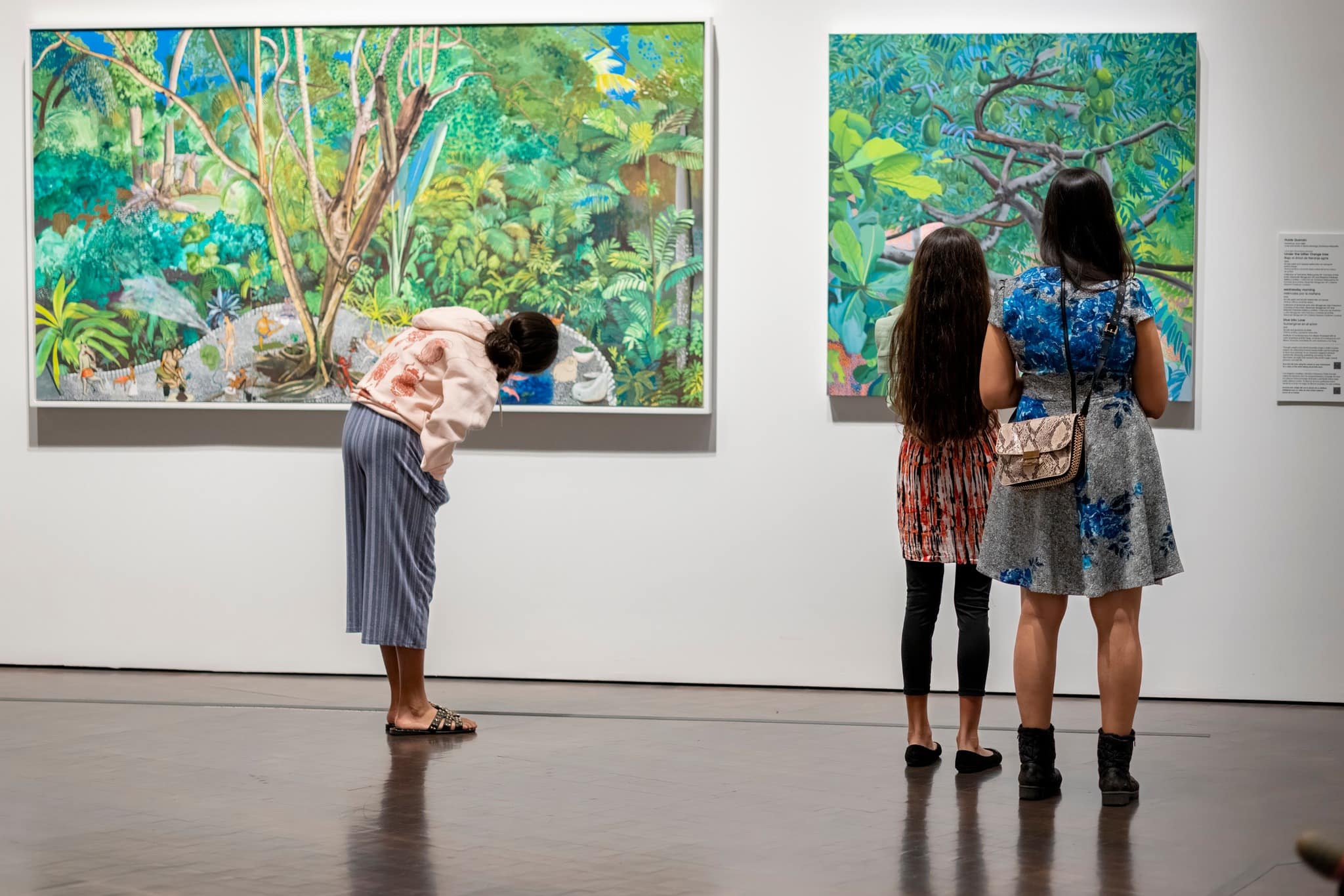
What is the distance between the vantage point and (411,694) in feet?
14.2

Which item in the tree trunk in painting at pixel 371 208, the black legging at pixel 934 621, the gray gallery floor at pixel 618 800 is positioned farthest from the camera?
the tree trunk in painting at pixel 371 208

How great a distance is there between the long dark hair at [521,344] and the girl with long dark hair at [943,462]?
1.05 meters

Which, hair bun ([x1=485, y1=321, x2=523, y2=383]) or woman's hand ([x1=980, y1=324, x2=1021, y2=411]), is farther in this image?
hair bun ([x1=485, y1=321, x2=523, y2=383])

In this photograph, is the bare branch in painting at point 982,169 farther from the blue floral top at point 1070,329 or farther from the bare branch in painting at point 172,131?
the bare branch in painting at point 172,131

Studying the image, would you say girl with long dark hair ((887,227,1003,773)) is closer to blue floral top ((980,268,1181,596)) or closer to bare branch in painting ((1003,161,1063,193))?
blue floral top ((980,268,1181,596))

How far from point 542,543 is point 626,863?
242cm

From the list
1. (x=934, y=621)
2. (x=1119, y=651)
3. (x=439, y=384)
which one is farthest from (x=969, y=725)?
(x=439, y=384)

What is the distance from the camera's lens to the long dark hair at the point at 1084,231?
3465 mm

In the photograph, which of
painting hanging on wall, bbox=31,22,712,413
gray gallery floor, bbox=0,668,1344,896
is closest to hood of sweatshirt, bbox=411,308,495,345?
painting hanging on wall, bbox=31,22,712,413

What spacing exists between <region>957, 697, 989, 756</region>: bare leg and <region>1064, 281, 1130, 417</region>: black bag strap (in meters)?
0.92

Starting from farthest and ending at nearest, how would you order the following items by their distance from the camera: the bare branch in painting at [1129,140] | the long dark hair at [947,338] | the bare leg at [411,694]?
the bare branch in painting at [1129,140]
the bare leg at [411,694]
the long dark hair at [947,338]

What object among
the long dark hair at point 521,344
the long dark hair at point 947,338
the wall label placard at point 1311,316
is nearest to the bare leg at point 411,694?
the long dark hair at point 521,344

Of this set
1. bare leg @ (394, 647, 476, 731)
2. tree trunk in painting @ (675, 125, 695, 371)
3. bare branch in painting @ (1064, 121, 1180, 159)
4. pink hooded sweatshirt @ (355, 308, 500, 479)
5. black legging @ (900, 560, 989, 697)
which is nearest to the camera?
black legging @ (900, 560, 989, 697)

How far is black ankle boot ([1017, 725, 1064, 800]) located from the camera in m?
3.56
